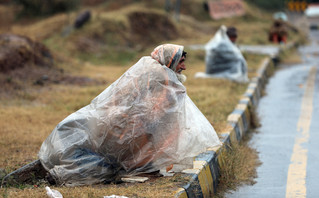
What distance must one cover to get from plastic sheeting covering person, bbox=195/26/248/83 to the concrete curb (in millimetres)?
611

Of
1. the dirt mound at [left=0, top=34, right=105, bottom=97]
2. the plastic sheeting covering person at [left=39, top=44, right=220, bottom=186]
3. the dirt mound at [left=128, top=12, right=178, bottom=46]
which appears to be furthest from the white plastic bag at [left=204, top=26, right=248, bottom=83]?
the dirt mound at [left=128, top=12, right=178, bottom=46]

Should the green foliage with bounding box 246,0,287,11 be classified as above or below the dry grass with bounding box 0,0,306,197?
below

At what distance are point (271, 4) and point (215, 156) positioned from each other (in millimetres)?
39828

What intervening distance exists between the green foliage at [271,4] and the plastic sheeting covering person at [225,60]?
106ft

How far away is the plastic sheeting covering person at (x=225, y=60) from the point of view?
12047 mm

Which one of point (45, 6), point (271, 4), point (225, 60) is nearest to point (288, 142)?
point (225, 60)

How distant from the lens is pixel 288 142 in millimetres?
7738

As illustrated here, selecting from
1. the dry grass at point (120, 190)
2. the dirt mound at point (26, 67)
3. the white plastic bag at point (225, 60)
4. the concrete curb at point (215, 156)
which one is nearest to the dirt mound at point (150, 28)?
the dirt mound at point (26, 67)

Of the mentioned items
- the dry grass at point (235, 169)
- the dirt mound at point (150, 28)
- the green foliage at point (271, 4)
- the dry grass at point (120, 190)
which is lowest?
the green foliage at point (271, 4)

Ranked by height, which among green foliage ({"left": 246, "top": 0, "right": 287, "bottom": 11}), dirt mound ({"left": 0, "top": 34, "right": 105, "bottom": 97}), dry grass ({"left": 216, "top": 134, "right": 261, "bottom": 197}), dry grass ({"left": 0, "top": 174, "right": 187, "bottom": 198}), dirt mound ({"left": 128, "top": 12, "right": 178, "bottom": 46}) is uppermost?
dry grass ({"left": 0, "top": 174, "right": 187, "bottom": 198})

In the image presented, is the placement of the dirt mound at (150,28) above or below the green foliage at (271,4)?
above

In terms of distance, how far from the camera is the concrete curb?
16.6 ft

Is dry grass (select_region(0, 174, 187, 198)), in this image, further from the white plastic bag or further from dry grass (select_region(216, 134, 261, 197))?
the white plastic bag

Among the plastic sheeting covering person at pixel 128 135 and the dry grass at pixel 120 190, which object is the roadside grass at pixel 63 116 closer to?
the dry grass at pixel 120 190
